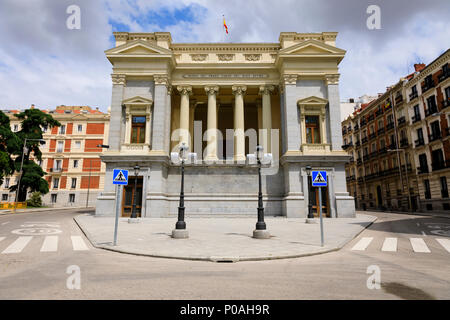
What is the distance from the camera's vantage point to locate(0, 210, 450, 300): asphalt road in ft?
15.0

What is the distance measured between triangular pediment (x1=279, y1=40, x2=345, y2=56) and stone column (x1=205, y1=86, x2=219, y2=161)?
296 inches

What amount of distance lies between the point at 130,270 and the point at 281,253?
4255 mm

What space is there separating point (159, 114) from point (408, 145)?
122ft

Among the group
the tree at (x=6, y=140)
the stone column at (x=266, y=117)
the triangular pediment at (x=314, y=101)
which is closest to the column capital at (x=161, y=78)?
the stone column at (x=266, y=117)

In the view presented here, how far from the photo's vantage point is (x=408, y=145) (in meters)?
40.3

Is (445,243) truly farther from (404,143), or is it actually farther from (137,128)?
(404,143)

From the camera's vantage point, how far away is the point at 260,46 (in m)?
27.5

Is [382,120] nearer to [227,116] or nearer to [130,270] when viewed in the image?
[227,116]

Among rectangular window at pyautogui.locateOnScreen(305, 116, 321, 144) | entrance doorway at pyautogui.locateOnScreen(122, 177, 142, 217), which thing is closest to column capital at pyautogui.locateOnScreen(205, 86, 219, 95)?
rectangular window at pyautogui.locateOnScreen(305, 116, 321, 144)

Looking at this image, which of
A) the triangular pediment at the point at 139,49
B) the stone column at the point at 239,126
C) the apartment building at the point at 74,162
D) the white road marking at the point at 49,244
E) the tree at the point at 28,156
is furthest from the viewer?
the apartment building at the point at 74,162

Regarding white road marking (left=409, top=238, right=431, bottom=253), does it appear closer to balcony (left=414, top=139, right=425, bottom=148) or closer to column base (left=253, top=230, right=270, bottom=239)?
column base (left=253, top=230, right=270, bottom=239)

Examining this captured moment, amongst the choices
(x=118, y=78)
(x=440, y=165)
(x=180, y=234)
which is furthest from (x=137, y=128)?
(x=440, y=165)

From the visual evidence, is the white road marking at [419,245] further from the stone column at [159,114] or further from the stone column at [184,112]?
the stone column at [184,112]

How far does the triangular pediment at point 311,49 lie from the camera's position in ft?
82.0
